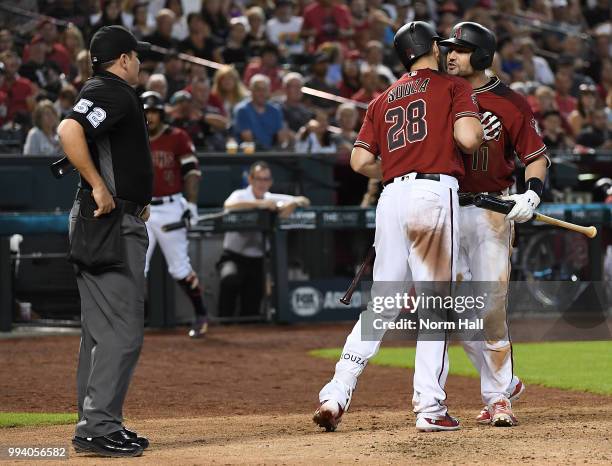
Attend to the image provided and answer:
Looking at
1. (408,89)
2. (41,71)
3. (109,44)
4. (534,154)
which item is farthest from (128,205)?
(41,71)

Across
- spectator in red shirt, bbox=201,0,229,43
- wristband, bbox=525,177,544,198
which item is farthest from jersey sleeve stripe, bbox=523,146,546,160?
spectator in red shirt, bbox=201,0,229,43

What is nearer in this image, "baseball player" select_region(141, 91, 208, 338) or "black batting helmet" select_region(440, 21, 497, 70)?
"black batting helmet" select_region(440, 21, 497, 70)

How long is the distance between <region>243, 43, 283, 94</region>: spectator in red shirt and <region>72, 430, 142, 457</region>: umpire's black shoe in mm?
11278

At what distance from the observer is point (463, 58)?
6.93 meters

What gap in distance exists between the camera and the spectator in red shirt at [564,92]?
18408 millimetres

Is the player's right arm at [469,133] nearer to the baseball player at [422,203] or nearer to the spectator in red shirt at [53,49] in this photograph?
the baseball player at [422,203]

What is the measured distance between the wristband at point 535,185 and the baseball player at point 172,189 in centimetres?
596

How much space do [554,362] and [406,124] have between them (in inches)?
199

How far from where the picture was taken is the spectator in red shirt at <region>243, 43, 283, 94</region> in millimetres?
16734

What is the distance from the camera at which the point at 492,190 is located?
271 inches

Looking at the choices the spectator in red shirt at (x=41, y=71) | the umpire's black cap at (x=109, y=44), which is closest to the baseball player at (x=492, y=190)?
the umpire's black cap at (x=109, y=44)

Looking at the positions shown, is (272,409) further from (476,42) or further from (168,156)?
(168,156)

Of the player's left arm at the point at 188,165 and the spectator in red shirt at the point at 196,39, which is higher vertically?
the spectator in red shirt at the point at 196,39

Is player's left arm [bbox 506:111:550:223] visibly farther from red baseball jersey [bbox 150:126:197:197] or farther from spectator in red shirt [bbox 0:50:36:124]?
spectator in red shirt [bbox 0:50:36:124]
